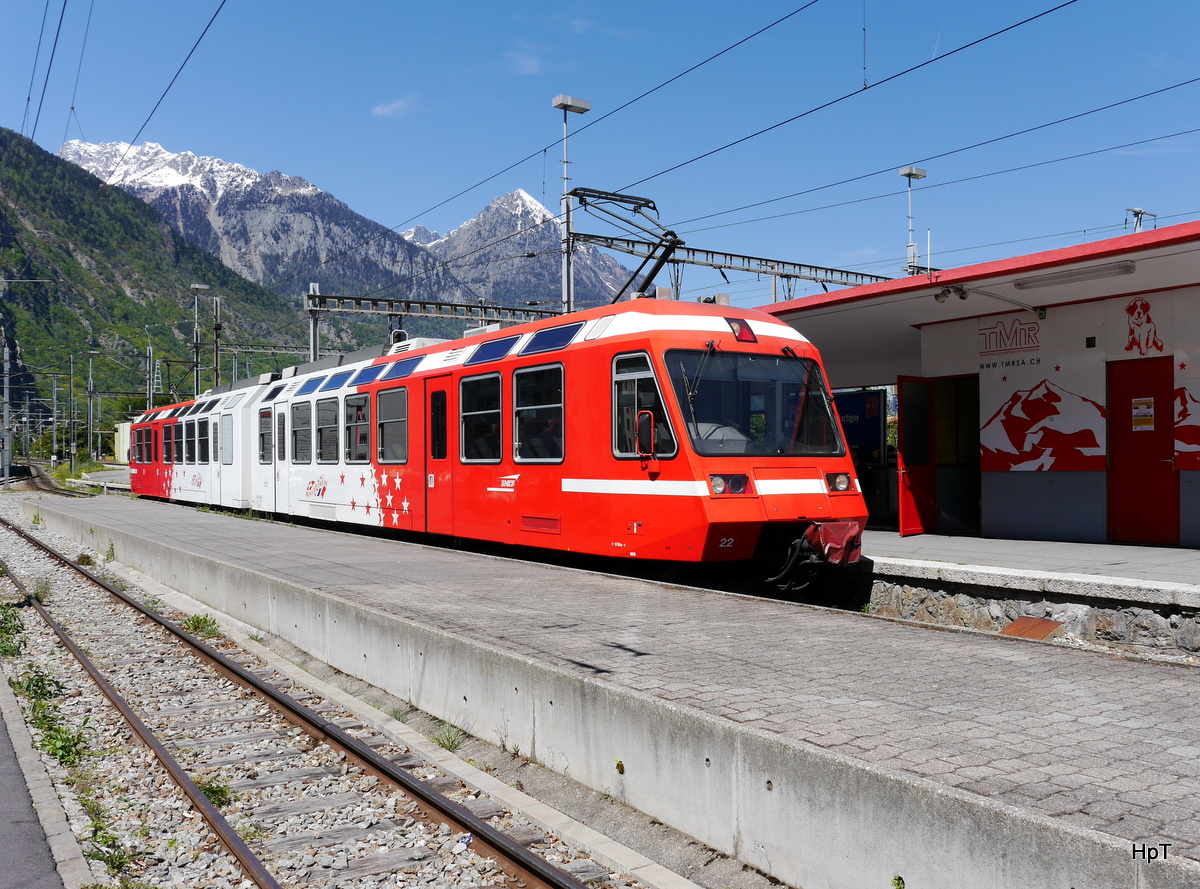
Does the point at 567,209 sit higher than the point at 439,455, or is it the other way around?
the point at 567,209

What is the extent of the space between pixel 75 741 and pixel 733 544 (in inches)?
231

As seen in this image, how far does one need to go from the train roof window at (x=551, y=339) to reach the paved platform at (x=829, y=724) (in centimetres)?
317

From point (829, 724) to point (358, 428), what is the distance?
1333cm

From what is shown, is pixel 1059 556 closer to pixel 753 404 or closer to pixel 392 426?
pixel 753 404

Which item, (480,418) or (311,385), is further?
(311,385)

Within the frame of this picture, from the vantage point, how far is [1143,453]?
485 inches

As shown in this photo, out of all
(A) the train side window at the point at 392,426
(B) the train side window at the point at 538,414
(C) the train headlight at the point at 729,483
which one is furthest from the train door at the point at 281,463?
(C) the train headlight at the point at 729,483

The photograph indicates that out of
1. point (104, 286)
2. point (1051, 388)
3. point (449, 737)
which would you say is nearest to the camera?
point (449, 737)

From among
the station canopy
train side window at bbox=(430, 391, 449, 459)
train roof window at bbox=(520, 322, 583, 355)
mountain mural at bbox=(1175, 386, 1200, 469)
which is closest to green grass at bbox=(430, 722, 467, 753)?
train roof window at bbox=(520, 322, 583, 355)

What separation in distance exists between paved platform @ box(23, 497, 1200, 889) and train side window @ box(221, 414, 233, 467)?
1598cm

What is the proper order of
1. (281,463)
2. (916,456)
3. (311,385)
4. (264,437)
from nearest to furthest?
1. (916,456)
2. (311,385)
3. (281,463)
4. (264,437)

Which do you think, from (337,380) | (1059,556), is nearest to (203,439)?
(337,380)

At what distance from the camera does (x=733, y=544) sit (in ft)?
32.7

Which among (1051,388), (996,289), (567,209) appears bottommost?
(1051,388)
